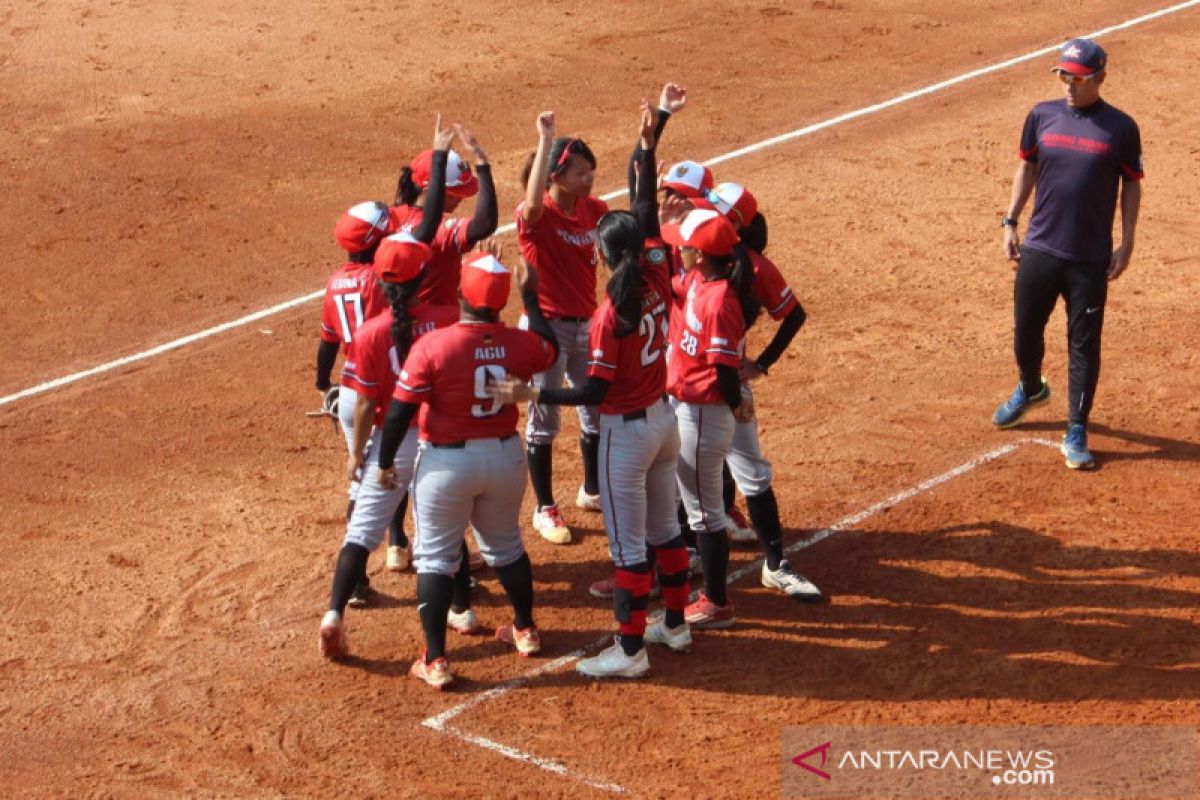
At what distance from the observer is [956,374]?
1163 centimetres

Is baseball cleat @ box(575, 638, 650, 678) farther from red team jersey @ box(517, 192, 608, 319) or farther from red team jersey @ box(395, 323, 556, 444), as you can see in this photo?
red team jersey @ box(517, 192, 608, 319)

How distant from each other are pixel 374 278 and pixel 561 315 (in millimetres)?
1309

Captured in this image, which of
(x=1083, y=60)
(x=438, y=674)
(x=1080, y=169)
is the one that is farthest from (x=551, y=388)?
(x=1083, y=60)

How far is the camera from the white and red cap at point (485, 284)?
24.0 ft

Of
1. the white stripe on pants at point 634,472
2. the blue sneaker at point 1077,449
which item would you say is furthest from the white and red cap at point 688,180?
the blue sneaker at point 1077,449

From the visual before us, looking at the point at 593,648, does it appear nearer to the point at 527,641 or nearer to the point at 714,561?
the point at 527,641

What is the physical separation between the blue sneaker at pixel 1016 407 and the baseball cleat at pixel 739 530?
224cm

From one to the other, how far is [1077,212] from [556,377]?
345 cm

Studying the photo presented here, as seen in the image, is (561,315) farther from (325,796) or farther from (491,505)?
(325,796)

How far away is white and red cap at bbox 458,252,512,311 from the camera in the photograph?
7309 mm

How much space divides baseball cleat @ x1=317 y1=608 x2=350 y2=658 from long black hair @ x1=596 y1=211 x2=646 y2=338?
83.5 inches

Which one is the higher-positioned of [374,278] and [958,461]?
[374,278]

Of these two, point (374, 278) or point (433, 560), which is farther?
point (374, 278)

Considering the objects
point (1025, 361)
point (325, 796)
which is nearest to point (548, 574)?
point (325, 796)
